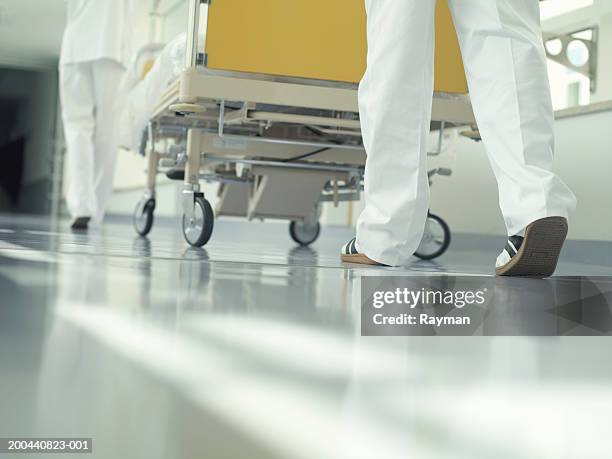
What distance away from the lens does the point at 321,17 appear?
247cm

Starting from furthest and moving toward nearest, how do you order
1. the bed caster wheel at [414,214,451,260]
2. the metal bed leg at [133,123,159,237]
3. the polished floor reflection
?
the metal bed leg at [133,123,159,237], the bed caster wheel at [414,214,451,260], the polished floor reflection

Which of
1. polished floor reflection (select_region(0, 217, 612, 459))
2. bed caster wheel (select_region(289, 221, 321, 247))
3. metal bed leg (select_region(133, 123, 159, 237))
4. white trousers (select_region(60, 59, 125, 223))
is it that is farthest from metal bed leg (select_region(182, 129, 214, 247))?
polished floor reflection (select_region(0, 217, 612, 459))

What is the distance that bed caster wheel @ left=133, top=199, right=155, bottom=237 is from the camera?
3.74 metres

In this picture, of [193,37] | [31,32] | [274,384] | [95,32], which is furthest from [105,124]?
[31,32]

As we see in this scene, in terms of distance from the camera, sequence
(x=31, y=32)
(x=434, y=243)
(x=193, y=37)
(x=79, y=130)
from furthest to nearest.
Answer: (x=31, y=32) < (x=79, y=130) < (x=434, y=243) < (x=193, y=37)

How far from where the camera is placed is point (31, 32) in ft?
36.8

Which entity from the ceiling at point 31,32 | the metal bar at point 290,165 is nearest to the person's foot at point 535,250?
the metal bar at point 290,165

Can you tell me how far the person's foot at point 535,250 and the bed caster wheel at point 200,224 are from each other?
1220 mm

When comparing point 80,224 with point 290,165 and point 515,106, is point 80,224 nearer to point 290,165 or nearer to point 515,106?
point 290,165

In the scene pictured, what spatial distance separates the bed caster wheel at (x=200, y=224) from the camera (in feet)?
8.57

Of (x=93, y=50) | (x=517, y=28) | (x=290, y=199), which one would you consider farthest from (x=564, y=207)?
(x=93, y=50)

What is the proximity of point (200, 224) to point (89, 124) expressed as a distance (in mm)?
1544

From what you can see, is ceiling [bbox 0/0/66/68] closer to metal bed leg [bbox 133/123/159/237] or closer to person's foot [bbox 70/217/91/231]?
person's foot [bbox 70/217/91/231]

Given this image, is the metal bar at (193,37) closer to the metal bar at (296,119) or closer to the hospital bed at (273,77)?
the hospital bed at (273,77)
